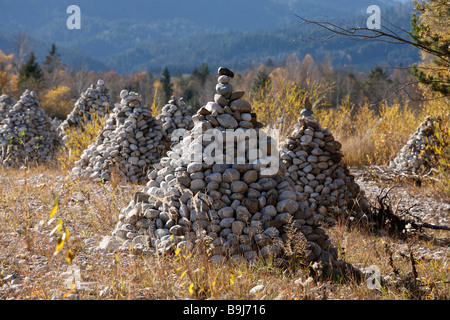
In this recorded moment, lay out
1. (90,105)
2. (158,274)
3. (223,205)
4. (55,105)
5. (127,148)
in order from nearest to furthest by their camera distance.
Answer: (158,274), (223,205), (127,148), (90,105), (55,105)

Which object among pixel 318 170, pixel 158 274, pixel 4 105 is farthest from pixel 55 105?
pixel 158 274

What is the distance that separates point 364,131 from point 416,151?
4080 millimetres

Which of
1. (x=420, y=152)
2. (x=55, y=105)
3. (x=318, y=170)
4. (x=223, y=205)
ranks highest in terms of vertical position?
(x=55, y=105)

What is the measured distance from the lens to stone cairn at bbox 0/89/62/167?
9594mm

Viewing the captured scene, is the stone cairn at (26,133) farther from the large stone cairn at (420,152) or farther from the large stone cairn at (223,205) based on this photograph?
the large stone cairn at (420,152)

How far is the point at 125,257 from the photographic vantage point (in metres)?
3.48

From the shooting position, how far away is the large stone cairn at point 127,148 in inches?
289

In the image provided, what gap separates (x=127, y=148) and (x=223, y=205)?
13.8 ft

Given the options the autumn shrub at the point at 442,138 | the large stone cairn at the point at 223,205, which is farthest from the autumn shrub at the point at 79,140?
the autumn shrub at the point at 442,138

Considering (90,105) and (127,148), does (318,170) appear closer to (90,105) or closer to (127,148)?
(127,148)

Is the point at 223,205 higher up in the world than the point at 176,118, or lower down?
lower down

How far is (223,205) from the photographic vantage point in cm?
372
